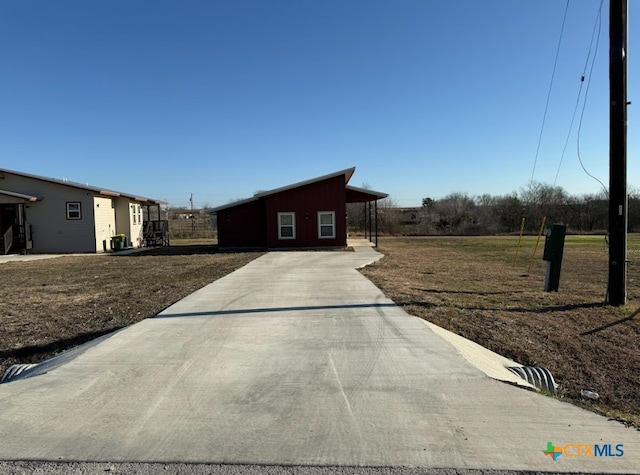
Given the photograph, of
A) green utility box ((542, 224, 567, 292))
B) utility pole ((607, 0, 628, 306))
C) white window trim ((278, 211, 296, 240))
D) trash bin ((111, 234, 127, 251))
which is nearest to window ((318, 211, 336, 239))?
white window trim ((278, 211, 296, 240))

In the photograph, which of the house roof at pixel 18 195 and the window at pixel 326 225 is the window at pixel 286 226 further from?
the house roof at pixel 18 195

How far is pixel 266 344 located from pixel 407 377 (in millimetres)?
1851

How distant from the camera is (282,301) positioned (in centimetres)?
820

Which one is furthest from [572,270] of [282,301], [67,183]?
[67,183]

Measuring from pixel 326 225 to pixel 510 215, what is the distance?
37.8 meters

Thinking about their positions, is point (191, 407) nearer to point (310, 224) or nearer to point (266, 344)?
point (266, 344)

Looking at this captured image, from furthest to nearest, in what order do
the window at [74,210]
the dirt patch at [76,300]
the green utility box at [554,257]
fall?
the window at [74,210] < the green utility box at [554,257] < the dirt patch at [76,300]

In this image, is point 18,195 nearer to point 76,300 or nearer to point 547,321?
point 76,300

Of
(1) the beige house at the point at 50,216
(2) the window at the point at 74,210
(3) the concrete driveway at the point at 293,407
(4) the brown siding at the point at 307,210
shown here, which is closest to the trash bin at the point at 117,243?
(1) the beige house at the point at 50,216

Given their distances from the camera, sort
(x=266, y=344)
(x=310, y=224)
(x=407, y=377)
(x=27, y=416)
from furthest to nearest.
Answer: (x=310, y=224)
(x=266, y=344)
(x=407, y=377)
(x=27, y=416)

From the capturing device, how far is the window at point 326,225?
73.1 feet

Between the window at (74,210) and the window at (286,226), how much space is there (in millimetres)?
10532

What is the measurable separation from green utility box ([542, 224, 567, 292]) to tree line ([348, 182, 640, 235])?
36.7 metres

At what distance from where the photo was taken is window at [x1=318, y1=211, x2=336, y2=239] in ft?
73.1
